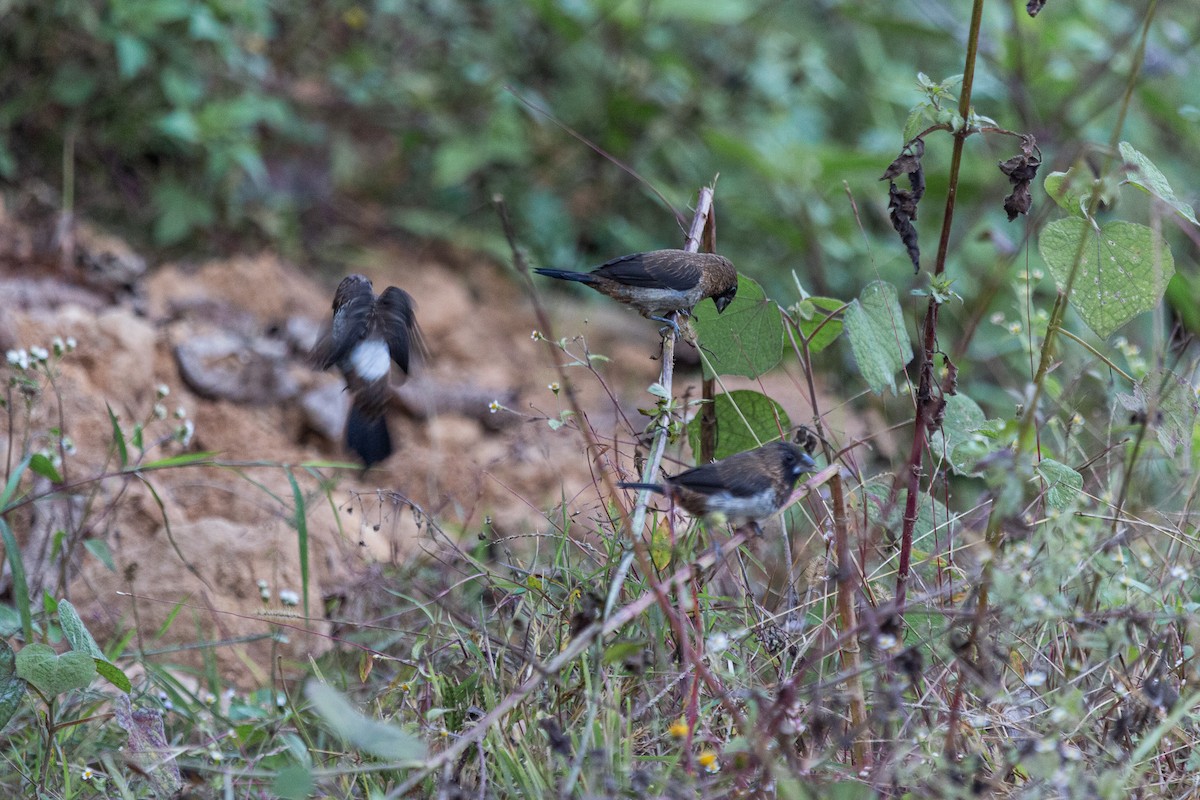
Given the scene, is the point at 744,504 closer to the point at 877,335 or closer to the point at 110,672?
the point at 877,335

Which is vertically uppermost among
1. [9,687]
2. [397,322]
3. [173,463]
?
[397,322]

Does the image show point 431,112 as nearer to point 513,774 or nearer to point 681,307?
point 681,307

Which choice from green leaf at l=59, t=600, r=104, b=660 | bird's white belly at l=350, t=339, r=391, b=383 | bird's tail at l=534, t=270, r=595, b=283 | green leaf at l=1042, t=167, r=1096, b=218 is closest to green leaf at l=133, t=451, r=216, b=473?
bird's white belly at l=350, t=339, r=391, b=383

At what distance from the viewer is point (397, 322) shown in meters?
3.51

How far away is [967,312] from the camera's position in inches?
285

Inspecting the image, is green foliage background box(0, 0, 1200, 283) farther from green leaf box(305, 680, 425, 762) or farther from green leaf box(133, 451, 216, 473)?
green leaf box(305, 680, 425, 762)

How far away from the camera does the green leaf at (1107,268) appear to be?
2.73 meters

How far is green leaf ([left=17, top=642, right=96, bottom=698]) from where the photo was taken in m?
2.61

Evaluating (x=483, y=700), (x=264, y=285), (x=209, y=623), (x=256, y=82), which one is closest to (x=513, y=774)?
(x=483, y=700)

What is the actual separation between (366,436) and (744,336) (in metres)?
1.15

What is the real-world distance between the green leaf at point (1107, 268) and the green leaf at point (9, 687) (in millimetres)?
2538

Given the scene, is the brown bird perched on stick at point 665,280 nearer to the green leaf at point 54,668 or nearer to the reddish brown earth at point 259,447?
the reddish brown earth at point 259,447

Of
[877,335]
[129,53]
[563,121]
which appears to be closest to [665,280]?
[877,335]

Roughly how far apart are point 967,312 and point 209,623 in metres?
5.09
